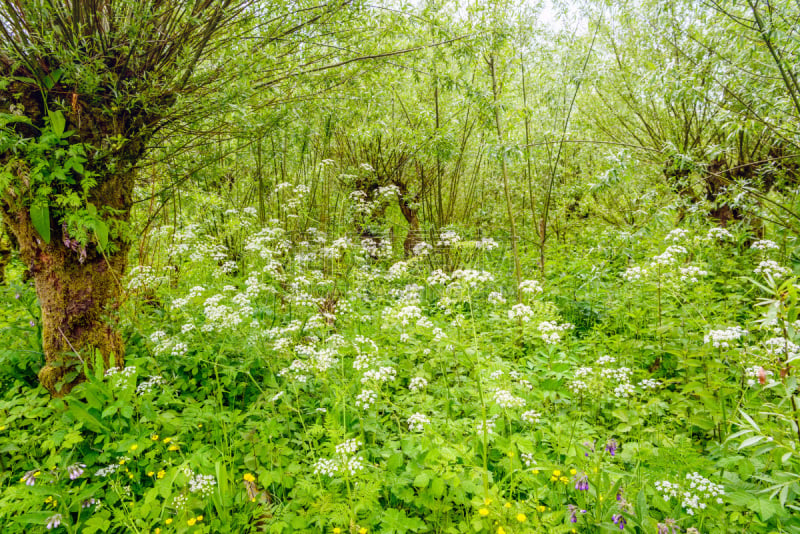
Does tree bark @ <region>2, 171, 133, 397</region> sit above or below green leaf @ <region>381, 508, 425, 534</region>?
above

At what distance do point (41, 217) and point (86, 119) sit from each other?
76 centimetres

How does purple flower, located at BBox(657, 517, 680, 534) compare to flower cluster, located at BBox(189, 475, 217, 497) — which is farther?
flower cluster, located at BBox(189, 475, 217, 497)

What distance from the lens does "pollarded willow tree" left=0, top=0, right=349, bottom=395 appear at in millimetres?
2326

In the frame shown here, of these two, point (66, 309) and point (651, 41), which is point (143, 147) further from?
point (651, 41)

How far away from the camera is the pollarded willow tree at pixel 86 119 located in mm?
2326

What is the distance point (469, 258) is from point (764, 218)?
3.48m

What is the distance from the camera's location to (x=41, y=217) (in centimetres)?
239

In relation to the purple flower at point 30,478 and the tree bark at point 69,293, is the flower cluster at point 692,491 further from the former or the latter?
the tree bark at point 69,293

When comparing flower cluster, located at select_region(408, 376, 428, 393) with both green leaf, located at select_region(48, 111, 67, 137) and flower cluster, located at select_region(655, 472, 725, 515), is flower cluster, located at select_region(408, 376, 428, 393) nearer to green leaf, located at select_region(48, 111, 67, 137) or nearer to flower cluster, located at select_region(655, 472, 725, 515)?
flower cluster, located at select_region(655, 472, 725, 515)

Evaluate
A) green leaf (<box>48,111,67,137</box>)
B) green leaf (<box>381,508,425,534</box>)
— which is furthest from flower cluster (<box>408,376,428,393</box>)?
green leaf (<box>48,111,67,137</box>)

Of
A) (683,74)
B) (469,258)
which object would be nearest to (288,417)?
(469,258)

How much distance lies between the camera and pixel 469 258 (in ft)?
19.7

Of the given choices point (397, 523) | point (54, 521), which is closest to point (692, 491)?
point (397, 523)

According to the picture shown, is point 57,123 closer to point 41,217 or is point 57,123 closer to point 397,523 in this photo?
point 41,217
